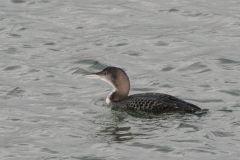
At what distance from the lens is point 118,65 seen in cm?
1193

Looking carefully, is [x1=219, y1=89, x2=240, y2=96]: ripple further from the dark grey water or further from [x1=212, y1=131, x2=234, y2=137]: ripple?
[x1=212, y1=131, x2=234, y2=137]: ripple

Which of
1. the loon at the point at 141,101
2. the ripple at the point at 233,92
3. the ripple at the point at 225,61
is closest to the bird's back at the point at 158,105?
the loon at the point at 141,101

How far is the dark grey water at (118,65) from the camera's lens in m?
7.45

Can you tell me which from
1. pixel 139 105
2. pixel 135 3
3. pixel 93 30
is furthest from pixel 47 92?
pixel 135 3

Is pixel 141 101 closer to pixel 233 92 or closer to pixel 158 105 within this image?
pixel 158 105

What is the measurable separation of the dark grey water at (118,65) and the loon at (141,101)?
0.15 m

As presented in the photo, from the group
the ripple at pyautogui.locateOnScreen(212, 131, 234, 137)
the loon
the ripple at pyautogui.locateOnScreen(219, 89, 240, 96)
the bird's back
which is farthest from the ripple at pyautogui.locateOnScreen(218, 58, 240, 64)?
the ripple at pyautogui.locateOnScreen(212, 131, 234, 137)

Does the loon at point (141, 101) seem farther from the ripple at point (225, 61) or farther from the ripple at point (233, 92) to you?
the ripple at point (225, 61)

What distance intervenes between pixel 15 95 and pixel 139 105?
2.63 m

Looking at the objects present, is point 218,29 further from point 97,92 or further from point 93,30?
point 97,92

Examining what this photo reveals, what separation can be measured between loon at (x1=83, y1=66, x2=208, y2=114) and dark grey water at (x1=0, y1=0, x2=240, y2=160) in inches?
6.0

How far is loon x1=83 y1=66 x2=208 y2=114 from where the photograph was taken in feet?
28.3

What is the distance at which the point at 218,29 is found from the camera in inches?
565

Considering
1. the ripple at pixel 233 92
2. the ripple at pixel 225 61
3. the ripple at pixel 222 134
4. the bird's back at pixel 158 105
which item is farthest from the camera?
the ripple at pixel 225 61
